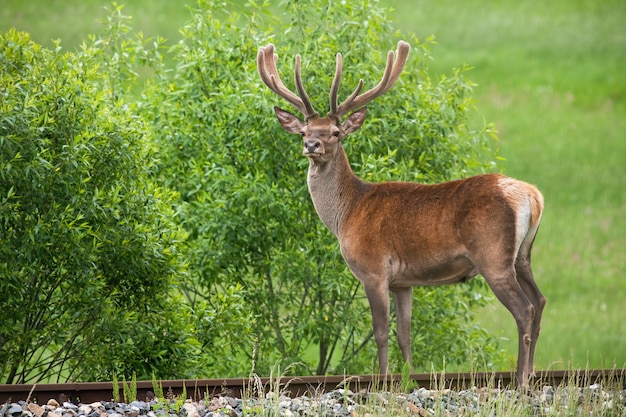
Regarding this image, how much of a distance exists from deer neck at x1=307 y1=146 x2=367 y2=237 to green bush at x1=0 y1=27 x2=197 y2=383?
4.07 feet

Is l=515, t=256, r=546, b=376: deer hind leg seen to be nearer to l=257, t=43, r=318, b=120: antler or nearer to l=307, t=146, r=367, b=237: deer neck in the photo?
l=307, t=146, r=367, b=237: deer neck

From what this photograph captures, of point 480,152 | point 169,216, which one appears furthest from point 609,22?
point 169,216

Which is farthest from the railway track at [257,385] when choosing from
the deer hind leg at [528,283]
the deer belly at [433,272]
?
the deer belly at [433,272]

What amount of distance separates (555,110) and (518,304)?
26.9 meters

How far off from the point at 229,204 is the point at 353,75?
5.88 ft

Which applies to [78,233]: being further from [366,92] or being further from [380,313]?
[366,92]

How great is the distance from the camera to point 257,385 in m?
7.47

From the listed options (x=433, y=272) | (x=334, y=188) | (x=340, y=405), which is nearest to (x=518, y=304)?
(x=433, y=272)

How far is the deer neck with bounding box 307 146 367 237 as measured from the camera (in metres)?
9.08

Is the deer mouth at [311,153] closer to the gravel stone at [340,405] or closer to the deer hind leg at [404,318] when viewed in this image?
the deer hind leg at [404,318]

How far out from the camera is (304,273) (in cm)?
1077

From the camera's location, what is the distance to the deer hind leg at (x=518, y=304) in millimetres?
8062

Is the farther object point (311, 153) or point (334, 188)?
point (334, 188)

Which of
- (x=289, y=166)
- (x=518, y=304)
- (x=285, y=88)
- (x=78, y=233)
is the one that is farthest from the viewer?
(x=289, y=166)
